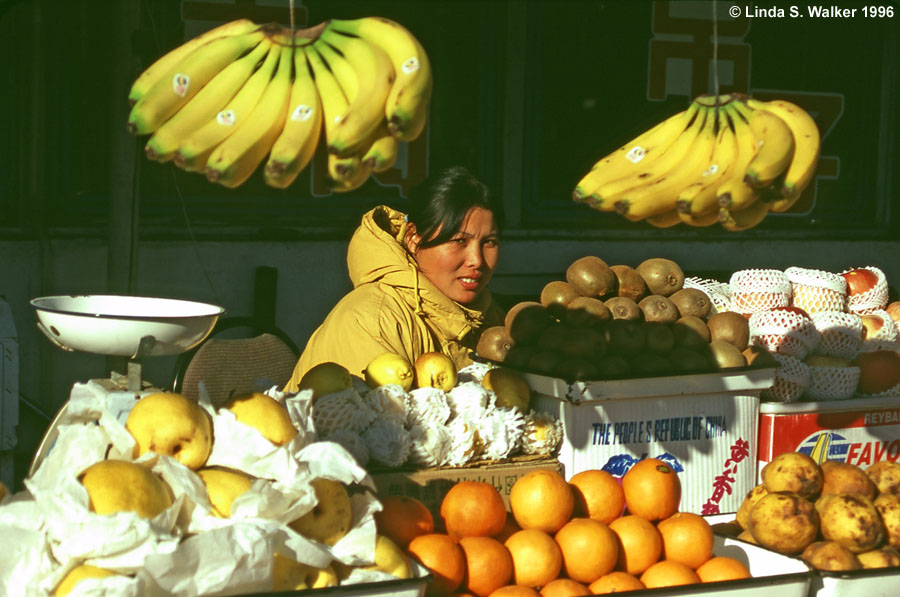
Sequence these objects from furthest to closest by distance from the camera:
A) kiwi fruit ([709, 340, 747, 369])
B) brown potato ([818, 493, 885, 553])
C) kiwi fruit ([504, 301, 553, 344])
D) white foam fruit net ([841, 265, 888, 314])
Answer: white foam fruit net ([841, 265, 888, 314]) → kiwi fruit ([504, 301, 553, 344]) → kiwi fruit ([709, 340, 747, 369]) → brown potato ([818, 493, 885, 553])

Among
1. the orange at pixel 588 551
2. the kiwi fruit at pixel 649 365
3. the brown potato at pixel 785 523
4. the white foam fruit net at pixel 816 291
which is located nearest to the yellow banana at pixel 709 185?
the kiwi fruit at pixel 649 365

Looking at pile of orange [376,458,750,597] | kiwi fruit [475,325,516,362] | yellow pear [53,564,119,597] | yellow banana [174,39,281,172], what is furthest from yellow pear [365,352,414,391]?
yellow pear [53,564,119,597]

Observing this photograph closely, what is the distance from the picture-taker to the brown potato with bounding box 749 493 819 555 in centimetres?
228

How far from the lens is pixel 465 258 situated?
3.73 m

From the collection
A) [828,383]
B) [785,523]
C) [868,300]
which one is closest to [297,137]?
[785,523]

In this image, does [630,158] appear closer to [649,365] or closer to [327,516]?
[649,365]

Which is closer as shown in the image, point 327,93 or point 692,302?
point 327,93

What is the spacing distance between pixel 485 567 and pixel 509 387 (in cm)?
85

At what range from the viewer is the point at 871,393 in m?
3.43

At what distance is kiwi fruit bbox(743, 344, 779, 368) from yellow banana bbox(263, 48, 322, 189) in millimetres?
1633

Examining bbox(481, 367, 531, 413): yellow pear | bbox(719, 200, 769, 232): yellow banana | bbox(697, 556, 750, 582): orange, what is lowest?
bbox(697, 556, 750, 582): orange

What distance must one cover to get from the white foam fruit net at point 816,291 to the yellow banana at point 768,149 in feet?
5.07

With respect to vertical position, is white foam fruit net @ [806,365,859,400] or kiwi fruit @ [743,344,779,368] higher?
kiwi fruit @ [743,344,779,368]

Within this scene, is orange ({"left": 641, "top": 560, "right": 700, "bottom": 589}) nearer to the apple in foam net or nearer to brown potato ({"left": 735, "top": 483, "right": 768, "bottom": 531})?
brown potato ({"left": 735, "top": 483, "right": 768, "bottom": 531})
